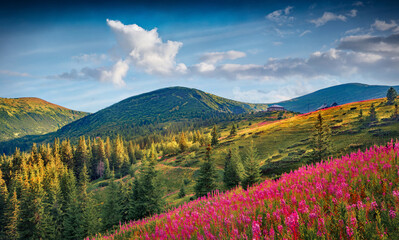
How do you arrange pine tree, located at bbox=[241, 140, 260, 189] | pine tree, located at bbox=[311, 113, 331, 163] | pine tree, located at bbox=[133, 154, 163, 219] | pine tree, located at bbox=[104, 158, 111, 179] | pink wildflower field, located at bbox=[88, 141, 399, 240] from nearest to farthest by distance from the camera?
pink wildflower field, located at bbox=[88, 141, 399, 240]
pine tree, located at bbox=[241, 140, 260, 189]
pine tree, located at bbox=[133, 154, 163, 219]
pine tree, located at bbox=[311, 113, 331, 163]
pine tree, located at bbox=[104, 158, 111, 179]

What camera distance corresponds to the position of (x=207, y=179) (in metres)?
32.1

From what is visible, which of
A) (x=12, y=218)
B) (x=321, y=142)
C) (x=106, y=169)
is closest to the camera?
(x=321, y=142)

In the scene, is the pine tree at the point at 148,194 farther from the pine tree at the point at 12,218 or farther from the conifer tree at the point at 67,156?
the conifer tree at the point at 67,156

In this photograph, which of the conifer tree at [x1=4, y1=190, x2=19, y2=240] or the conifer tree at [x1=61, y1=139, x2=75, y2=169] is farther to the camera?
the conifer tree at [x1=61, y1=139, x2=75, y2=169]

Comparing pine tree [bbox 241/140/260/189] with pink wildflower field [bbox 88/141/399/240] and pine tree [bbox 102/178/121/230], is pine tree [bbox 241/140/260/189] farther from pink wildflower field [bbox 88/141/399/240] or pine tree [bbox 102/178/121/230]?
pine tree [bbox 102/178/121/230]

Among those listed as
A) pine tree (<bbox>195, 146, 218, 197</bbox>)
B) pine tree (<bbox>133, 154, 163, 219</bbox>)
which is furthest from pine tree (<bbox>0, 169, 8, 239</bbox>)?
pine tree (<bbox>195, 146, 218, 197</bbox>)

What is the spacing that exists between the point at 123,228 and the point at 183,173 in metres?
62.4

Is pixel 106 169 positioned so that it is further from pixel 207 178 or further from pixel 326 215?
pixel 326 215

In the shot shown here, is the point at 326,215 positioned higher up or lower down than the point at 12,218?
higher up

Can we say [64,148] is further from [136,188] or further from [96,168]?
[136,188]

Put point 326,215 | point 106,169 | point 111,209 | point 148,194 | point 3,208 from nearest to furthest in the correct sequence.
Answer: point 326,215 → point 148,194 → point 111,209 → point 3,208 → point 106,169

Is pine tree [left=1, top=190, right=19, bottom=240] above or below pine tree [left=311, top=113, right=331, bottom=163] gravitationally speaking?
below

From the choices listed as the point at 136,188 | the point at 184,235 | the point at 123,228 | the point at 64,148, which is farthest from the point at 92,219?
the point at 64,148

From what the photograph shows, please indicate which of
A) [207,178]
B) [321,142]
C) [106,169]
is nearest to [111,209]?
[207,178]
